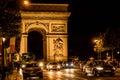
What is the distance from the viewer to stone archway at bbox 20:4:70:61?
259ft

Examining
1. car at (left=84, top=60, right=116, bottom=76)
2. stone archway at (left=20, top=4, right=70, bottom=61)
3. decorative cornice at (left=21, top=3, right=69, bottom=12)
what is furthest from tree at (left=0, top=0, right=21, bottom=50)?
decorative cornice at (left=21, top=3, right=69, bottom=12)

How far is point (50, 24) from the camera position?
263ft

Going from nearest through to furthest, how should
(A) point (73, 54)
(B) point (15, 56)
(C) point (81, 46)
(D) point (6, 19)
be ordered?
(D) point (6, 19), (B) point (15, 56), (C) point (81, 46), (A) point (73, 54)

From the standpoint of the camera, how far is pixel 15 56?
204 feet

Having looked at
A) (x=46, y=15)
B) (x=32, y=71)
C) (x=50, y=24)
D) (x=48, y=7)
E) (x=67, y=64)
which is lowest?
(x=32, y=71)

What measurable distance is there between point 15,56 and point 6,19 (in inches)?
1215

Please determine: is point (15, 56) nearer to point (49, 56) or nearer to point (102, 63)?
point (49, 56)

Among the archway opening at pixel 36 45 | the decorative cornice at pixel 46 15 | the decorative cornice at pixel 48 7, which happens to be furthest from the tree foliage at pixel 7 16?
the archway opening at pixel 36 45

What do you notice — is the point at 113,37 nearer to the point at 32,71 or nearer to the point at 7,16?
the point at 32,71

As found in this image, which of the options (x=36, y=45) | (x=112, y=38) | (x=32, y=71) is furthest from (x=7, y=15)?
(x=36, y=45)

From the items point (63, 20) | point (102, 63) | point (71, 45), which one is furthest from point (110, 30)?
point (71, 45)

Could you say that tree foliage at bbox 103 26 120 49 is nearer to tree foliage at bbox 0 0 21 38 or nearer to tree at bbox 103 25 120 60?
tree at bbox 103 25 120 60

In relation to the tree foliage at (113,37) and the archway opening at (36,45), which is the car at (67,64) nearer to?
the tree foliage at (113,37)

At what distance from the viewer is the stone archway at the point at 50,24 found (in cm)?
7894
